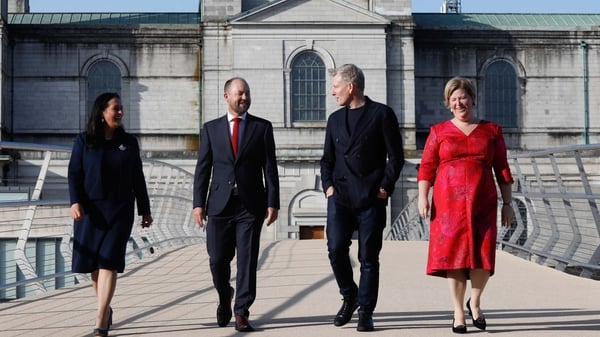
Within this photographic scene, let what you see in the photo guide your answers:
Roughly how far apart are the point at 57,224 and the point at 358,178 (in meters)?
7.57

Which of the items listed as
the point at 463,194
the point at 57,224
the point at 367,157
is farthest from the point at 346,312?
the point at 57,224

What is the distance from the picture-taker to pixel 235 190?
372 inches

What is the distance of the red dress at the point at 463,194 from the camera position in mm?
8695

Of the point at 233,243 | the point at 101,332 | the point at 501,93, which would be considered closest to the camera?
the point at 101,332

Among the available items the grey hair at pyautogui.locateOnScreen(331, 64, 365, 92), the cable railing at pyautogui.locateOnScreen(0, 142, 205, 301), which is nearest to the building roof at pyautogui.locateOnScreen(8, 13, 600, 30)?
the cable railing at pyautogui.locateOnScreen(0, 142, 205, 301)

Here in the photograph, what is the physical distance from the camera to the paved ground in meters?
9.04

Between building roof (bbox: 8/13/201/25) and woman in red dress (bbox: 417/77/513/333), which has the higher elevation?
building roof (bbox: 8/13/201/25)

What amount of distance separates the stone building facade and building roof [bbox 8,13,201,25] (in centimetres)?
20

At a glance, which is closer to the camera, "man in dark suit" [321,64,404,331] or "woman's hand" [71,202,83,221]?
"woman's hand" [71,202,83,221]

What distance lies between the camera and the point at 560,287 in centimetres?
1205

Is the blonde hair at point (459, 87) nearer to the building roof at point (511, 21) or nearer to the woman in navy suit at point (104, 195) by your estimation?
the woman in navy suit at point (104, 195)

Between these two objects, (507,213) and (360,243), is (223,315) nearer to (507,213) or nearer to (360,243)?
(360,243)

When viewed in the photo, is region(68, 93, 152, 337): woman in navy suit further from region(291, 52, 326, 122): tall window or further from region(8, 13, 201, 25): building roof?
region(8, 13, 201, 25): building roof

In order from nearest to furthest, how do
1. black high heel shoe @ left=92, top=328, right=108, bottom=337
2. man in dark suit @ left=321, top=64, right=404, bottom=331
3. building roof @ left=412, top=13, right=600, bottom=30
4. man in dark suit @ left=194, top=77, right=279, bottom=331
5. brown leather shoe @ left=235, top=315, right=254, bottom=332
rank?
black high heel shoe @ left=92, top=328, right=108, bottom=337, brown leather shoe @ left=235, top=315, right=254, bottom=332, man in dark suit @ left=321, top=64, right=404, bottom=331, man in dark suit @ left=194, top=77, right=279, bottom=331, building roof @ left=412, top=13, right=600, bottom=30
